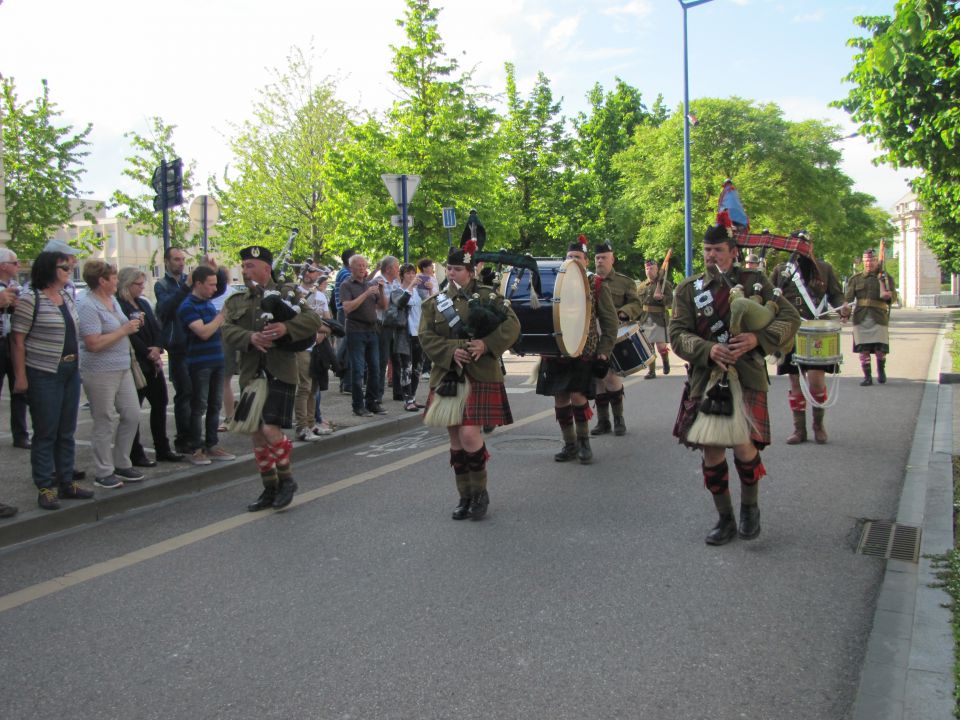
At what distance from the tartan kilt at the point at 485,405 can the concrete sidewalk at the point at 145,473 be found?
8.12 ft

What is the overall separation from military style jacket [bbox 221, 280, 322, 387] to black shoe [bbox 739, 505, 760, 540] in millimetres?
3242

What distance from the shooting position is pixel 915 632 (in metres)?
3.76

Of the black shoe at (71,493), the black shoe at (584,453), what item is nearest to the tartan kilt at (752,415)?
the black shoe at (584,453)

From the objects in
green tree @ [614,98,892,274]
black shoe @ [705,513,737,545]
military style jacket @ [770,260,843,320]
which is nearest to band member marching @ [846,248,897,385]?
military style jacket @ [770,260,843,320]

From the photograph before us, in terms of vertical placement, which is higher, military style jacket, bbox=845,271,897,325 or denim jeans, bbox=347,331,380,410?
military style jacket, bbox=845,271,897,325

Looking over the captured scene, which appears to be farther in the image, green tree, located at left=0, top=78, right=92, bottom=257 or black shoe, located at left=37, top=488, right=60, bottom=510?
green tree, located at left=0, top=78, right=92, bottom=257

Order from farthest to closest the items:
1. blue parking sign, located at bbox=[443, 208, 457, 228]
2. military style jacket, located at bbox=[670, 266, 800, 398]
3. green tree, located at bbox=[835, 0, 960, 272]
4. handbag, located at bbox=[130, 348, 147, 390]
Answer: blue parking sign, located at bbox=[443, 208, 457, 228]
green tree, located at bbox=[835, 0, 960, 272]
handbag, located at bbox=[130, 348, 147, 390]
military style jacket, located at bbox=[670, 266, 800, 398]

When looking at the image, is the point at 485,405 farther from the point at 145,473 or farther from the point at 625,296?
the point at 625,296

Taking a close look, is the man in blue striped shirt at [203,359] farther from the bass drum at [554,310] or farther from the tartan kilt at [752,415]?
the tartan kilt at [752,415]

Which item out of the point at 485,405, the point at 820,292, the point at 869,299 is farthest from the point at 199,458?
the point at 869,299

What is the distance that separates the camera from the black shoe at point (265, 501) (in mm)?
6242

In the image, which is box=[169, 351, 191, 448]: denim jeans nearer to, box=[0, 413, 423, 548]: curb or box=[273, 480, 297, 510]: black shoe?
box=[0, 413, 423, 548]: curb

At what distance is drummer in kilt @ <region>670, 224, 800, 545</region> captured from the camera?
16.6ft

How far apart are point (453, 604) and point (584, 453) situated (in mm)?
3622
